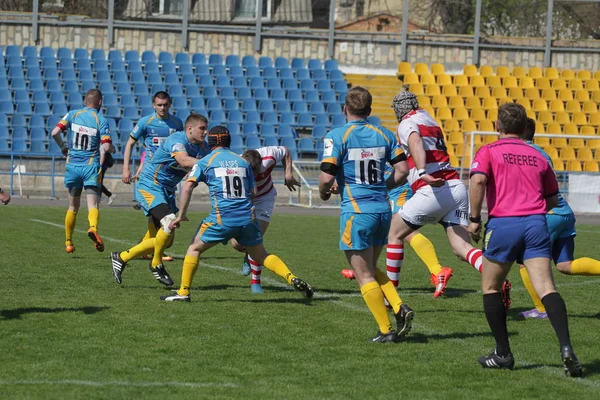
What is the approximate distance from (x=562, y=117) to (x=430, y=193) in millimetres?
21779

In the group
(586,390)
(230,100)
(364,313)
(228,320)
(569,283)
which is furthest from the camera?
(230,100)

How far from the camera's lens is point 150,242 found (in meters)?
10.5

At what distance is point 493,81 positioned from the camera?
30.9m

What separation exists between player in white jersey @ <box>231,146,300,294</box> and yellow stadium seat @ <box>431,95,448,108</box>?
762 inches

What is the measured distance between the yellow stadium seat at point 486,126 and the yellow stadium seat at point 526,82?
Answer: 2.35 m

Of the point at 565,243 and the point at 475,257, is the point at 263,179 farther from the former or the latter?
the point at 565,243

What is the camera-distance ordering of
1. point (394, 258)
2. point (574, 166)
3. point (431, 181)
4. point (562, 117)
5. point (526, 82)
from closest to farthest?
point (431, 181) < point (394, 258) < point (574, 166) < point (562, 117) < point (526, 82)

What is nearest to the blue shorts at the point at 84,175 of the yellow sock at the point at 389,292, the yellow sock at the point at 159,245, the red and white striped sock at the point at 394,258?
the yellow sock at the point at 159,245

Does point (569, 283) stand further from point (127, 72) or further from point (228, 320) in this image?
point (127, 72)

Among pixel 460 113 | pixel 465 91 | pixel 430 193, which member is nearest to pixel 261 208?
pixel 430 193

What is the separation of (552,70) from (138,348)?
2673cm

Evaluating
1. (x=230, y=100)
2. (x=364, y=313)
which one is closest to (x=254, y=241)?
(x=364, y=313)

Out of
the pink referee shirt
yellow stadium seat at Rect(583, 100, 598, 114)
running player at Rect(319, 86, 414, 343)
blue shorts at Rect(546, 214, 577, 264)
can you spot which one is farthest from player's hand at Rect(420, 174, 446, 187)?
yellow stadium seat at Rect(583, 100, 598, 114)

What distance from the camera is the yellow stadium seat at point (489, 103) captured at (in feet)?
97.4
